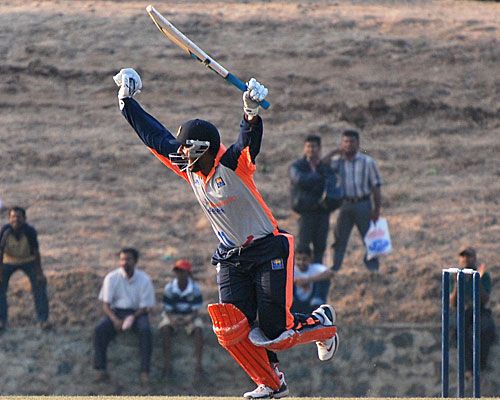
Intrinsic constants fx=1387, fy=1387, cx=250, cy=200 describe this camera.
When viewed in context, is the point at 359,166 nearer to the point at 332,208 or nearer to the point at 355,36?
the point at 332,208

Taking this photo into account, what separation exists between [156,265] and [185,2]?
7.45 m

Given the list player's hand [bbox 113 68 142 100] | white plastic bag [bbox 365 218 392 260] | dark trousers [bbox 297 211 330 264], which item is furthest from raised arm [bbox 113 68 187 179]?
white plastic bag [bbox 365 218 392 260]

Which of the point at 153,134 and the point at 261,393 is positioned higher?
the point at 153,134

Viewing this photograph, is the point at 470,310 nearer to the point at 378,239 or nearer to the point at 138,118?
the point at 378,239

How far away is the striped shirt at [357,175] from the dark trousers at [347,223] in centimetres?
19

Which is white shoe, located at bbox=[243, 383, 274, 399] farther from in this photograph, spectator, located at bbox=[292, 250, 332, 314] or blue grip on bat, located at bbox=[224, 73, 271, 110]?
spectator, located at bbox=[292, 250, 332, 314]

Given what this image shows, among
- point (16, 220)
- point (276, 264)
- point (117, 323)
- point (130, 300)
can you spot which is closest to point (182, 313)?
point (130, 300)

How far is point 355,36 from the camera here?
22703mm

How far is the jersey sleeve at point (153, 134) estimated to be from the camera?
28.9 ft

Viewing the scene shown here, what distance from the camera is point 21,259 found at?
55.0 ft

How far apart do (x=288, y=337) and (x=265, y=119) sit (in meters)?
A: 12.4

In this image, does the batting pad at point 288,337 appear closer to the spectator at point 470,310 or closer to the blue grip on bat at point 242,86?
the blue grip on bat at point 242,86

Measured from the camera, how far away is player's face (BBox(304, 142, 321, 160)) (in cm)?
1659

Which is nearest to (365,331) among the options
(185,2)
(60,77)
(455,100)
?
(455,100)
